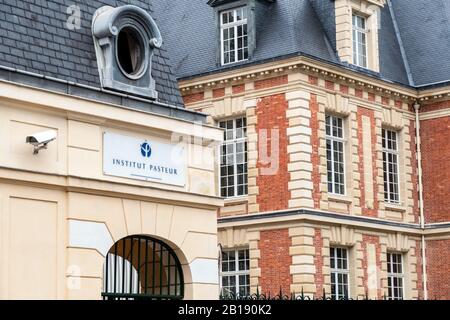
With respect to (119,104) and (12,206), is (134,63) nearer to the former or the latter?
(119,104)

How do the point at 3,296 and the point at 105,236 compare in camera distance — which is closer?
the point at 3,296

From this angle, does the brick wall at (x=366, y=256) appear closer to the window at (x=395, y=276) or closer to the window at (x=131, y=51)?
the window at (x=395, y=276)

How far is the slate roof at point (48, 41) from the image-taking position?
49.5 ft

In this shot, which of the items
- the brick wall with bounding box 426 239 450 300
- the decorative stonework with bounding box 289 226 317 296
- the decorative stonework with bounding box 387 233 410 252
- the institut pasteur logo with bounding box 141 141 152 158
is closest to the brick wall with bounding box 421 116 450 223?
the brick wall with bounding box 426 239 450 300

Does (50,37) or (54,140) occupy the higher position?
(50,37)

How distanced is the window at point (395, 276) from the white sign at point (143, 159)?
1432cm

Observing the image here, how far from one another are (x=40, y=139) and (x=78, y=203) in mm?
1170

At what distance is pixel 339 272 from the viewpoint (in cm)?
2803

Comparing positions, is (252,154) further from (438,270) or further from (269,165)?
(438,270)

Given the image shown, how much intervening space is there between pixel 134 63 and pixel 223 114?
470 inches

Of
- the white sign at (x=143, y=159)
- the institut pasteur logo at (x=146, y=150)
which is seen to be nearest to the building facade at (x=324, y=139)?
the white sign at (x=143, y=159)

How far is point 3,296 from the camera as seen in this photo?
14062 millimetres
